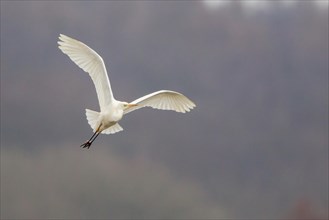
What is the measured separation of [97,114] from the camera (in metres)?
23.3

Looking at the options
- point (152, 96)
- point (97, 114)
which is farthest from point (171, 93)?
point (97, 114)

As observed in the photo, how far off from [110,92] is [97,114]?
68 cm

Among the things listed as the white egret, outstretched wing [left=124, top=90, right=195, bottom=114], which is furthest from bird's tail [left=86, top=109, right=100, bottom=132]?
outstretched wing [left=124, top=90, right=195, bottom=114]

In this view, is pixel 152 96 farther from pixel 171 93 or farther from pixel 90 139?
pixel 90 139

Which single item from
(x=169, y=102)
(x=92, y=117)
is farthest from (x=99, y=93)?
(x=169, y=102)

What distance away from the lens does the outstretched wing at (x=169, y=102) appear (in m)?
24.1

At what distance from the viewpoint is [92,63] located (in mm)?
23016

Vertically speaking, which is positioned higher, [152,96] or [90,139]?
[152,96]

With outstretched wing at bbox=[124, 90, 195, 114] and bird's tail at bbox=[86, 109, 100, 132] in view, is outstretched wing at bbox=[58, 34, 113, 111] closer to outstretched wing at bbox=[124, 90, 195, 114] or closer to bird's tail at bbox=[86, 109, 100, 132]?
bird's tail at bbox=[86, 109, 100, 132]

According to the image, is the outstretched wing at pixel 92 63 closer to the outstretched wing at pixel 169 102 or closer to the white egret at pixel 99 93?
the white egret at pixel 99 93

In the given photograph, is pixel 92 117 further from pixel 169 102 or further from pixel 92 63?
pixel 169 102

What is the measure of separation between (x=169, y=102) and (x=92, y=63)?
2527 millimetres

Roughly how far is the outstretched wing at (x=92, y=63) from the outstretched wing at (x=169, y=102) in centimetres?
113

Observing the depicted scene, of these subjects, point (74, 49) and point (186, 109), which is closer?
point (74, 49)
